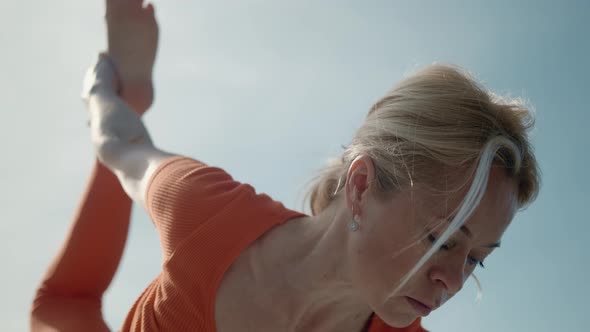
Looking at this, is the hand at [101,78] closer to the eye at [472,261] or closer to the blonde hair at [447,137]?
the blonde hair at [447,137]

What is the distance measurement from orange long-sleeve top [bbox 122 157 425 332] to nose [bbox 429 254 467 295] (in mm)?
363

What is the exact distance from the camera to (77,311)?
8.17 ft

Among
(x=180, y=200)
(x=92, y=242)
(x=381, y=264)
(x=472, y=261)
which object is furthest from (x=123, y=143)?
(x=472, y=261)

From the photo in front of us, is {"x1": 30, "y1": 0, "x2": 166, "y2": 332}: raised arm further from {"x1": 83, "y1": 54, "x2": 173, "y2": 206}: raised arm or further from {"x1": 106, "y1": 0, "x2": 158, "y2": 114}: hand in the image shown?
{"x1": 83, "y1": 54, "x2": 173, "y2": 206}: raised arm

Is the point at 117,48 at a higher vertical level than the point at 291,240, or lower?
higher

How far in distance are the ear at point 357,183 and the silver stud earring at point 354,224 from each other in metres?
0.02

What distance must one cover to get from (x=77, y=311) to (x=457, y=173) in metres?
1.42

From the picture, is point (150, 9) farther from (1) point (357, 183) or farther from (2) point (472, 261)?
(2) point (472, 261)

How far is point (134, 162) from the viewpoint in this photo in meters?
2.24

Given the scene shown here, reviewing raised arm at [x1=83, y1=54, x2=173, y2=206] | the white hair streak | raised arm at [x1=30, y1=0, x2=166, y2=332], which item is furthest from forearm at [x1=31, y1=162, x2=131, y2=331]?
the white hair streak

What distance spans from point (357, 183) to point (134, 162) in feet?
2.36

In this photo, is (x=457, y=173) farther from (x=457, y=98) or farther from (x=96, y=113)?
(x=96, y=113)

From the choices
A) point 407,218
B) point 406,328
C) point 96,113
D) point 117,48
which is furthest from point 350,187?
point 117,48

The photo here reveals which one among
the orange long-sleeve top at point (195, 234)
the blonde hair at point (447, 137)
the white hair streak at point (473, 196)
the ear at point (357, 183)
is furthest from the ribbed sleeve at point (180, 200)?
the white hair streak at point (473, 196)
